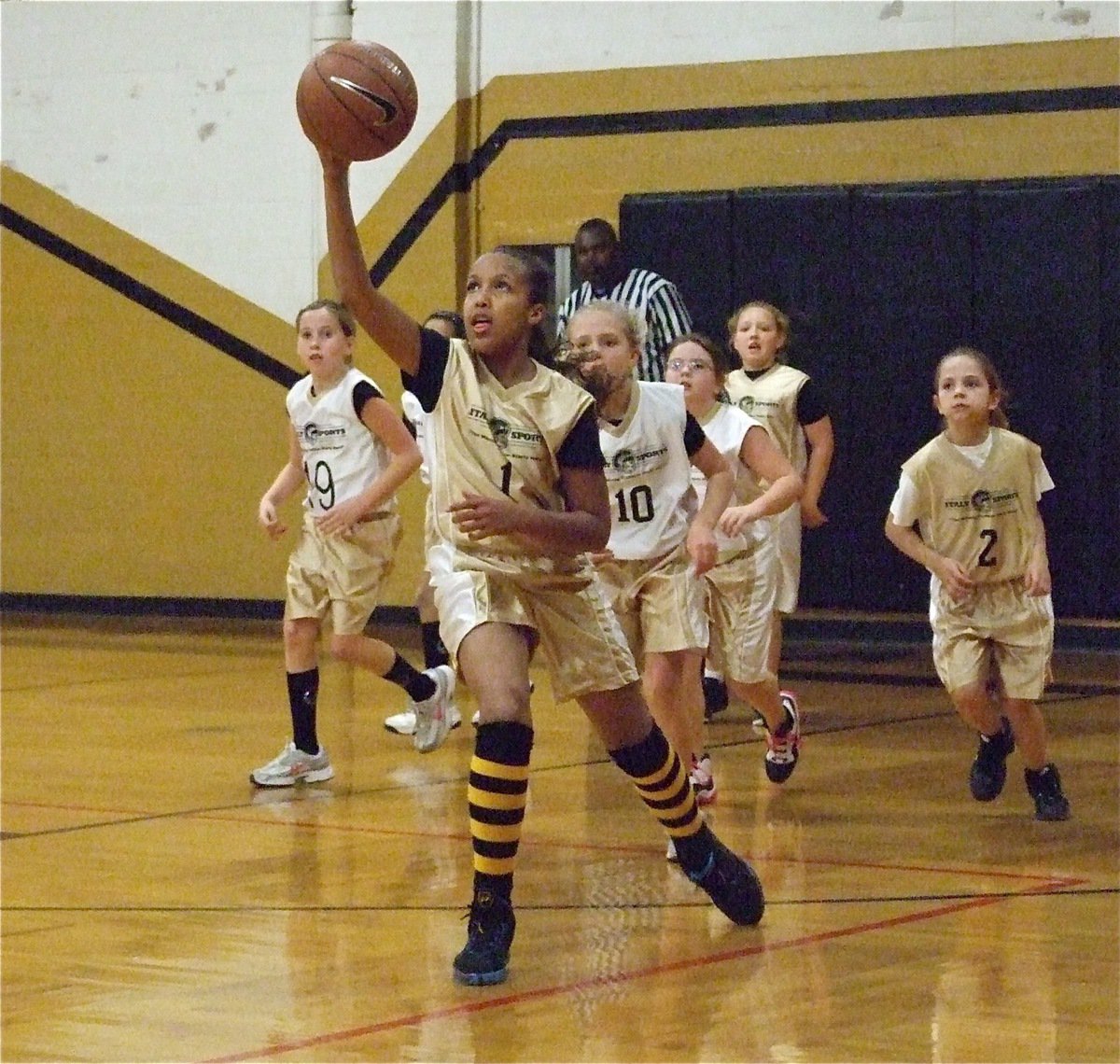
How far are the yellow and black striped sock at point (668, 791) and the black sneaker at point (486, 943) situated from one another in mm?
452

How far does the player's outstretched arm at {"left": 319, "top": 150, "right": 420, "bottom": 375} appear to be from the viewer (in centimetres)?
427

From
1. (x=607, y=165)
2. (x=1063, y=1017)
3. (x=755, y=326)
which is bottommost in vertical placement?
(x=1063, y=1017)

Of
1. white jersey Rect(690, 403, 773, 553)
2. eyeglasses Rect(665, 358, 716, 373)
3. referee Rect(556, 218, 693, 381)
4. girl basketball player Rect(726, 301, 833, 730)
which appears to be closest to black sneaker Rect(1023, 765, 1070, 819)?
white jersey Rect(690, 403, 773, 553)

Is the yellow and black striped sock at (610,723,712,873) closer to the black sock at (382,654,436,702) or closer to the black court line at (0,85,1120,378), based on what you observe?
the black sock at (382,654,436,702)

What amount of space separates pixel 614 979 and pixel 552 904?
0.76 meters

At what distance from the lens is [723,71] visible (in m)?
10.7

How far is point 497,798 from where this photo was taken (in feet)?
14.3

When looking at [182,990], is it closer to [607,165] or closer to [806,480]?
[806,480]

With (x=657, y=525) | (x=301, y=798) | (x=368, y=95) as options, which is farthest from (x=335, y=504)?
(x=368, y=95)

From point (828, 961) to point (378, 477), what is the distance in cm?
301

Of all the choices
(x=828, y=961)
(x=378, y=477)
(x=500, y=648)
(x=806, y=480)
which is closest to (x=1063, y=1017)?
(x=828, y=961)

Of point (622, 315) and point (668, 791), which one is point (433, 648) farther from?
point (668, 791)

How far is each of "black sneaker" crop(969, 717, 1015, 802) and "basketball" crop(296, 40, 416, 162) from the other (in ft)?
9.19

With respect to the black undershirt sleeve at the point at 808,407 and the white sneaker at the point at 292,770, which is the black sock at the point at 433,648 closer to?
the black undershirt sleeve at the point at 808,407
